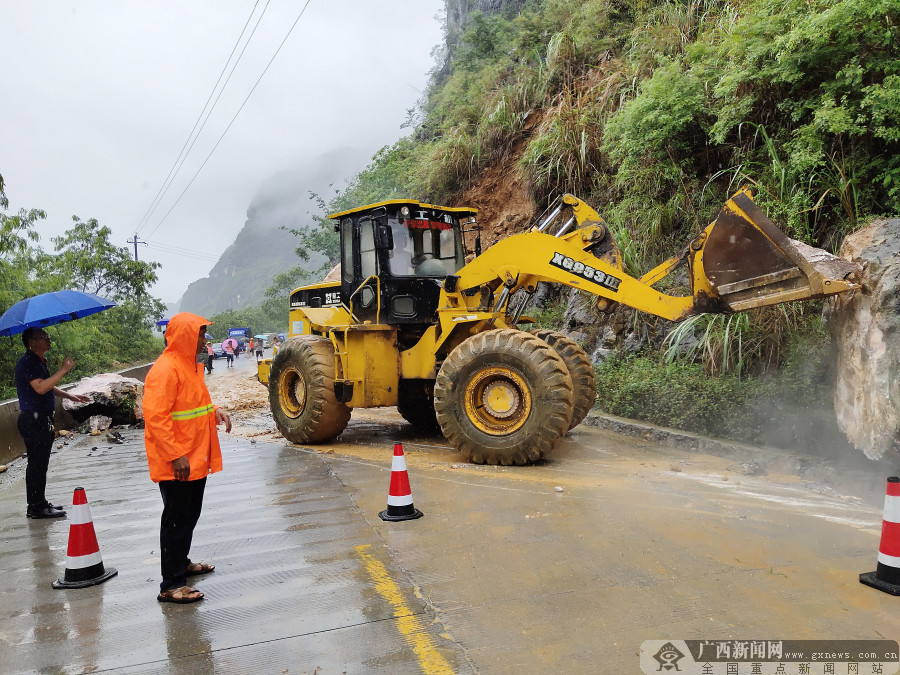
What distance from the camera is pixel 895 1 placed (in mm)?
6238

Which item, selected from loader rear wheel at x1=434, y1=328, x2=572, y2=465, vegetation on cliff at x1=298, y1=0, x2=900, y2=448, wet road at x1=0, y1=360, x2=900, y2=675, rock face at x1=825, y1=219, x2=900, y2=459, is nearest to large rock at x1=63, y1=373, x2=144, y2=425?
wet road at x1=0, y1=360, x2=900, y2=675

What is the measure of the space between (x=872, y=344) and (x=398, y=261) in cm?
530

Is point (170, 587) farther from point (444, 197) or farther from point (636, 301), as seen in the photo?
point (444, 197)

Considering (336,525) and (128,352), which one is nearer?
(336,525)

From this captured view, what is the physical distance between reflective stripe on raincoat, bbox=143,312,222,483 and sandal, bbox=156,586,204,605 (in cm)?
67

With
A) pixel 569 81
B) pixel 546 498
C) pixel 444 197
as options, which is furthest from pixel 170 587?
pixel 444 197

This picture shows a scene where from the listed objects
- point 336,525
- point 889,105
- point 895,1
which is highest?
point 895,1

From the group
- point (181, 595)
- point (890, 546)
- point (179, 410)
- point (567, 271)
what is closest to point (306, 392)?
point (567, 271)

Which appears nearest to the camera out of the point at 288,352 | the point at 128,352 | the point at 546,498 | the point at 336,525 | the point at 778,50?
the point at 336,525

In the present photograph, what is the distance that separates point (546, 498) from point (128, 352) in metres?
23.4

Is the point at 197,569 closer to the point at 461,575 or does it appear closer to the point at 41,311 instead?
the point at 461,575

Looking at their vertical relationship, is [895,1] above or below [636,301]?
above

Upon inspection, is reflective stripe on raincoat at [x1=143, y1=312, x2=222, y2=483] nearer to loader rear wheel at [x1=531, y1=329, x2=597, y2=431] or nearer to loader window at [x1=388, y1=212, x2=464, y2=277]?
loader window at [x1=388, y1=212, x2=464, y2=277]

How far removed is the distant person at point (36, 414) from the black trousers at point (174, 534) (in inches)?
96.8
